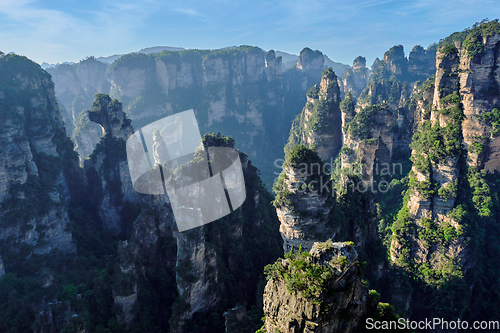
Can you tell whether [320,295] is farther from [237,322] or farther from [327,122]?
[327,122]

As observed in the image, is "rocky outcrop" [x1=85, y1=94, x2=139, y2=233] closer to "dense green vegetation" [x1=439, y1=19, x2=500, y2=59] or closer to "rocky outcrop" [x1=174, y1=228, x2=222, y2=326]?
"rocky outcrop" [x1=174, y1=228, x2=222, y2=326]

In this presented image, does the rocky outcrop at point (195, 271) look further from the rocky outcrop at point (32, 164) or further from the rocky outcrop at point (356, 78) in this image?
the rocky outcrop at point (356, 78)

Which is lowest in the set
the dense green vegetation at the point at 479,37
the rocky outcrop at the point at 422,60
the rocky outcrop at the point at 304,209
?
the rocky outcrop at the point at 304,209

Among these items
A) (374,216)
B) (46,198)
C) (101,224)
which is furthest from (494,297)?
(46,198)

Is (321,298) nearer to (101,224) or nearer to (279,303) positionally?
(279,303)

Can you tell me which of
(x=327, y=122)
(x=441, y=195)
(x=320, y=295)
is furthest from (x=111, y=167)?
(x=327, y=122)

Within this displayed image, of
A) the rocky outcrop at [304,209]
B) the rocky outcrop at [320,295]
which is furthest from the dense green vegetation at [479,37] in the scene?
the rocky outcrop at [320,295]
